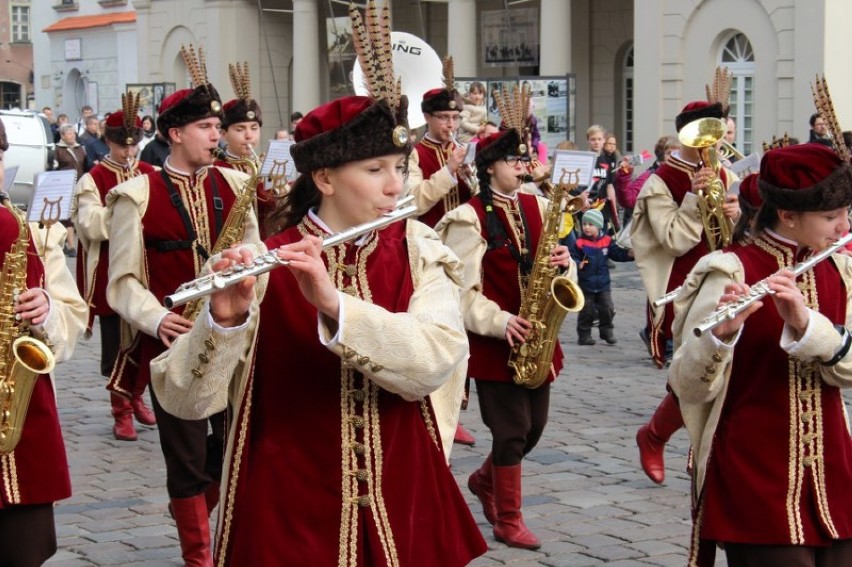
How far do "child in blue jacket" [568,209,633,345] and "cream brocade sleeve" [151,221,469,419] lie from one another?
9.33 m

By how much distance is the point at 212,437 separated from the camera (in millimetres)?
6484

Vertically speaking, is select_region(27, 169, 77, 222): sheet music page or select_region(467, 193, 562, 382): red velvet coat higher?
select_region(27, 169, 77, 222): sheet music page

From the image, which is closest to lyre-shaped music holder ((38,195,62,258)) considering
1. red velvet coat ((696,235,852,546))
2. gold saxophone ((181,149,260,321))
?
gold saxophone ((181,149,260,321))

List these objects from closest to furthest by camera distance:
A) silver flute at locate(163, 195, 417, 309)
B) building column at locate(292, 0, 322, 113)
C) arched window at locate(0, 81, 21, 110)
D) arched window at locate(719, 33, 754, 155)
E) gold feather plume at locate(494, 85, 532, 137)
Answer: silver flute at locate(163, 195, 417, 309) < gold feather plume at locate(494, 85, 532, 137) < arched window at locate(719, 33, 754, 155) < building column at locate(292, 0, 322, 113) < arched window at locate(0, 81, 21, 110)

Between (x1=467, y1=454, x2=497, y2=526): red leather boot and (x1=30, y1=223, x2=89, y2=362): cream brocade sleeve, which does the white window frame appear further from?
(x1=30, y1=223, x2=89, y2=362): cream brocade sleeve

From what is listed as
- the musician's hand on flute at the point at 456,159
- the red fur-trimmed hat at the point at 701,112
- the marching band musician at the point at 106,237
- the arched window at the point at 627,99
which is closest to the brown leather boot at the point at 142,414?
the marching band musician at the point at 106,237

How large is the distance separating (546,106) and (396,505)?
16.3 meters

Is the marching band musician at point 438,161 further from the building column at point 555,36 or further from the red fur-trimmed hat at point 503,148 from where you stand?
the building column at point 555,36

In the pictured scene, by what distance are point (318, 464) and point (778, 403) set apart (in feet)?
4.72

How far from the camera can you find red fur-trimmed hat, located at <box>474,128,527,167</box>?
6992 millimetres

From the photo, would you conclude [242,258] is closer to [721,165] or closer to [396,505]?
[396,505]

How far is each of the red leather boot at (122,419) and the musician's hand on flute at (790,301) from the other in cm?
547

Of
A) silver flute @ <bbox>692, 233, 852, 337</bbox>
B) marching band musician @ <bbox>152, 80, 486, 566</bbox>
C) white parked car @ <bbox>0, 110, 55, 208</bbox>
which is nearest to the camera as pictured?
marching band musician @ <bbox>152, 80, 486, 566</bbox>

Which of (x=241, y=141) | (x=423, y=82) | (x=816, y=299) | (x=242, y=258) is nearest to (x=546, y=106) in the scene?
(x=423, y=82)
